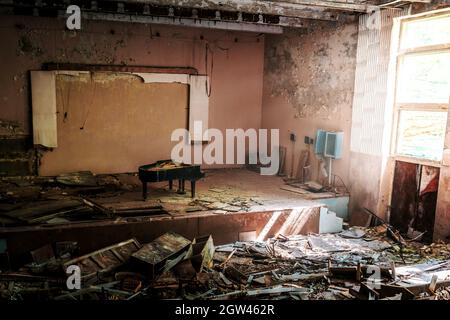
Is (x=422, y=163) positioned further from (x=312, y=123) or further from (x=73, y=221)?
(x=73, y=221)

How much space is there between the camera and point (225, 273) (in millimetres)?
6477

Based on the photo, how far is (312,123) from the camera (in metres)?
10.3

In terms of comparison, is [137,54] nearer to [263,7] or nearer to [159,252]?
[263,7]

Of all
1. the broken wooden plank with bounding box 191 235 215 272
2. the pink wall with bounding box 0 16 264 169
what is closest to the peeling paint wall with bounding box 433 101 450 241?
the broken wooden plank with bounding box 191 235 215 272

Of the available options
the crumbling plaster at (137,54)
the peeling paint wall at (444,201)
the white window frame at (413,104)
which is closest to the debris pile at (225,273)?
the peeling paint wall at (444,201)

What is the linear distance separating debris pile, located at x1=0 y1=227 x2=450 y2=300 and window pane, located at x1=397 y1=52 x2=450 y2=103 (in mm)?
2681

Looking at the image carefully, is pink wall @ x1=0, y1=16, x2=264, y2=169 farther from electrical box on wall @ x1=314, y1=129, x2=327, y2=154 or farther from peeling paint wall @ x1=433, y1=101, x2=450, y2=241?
peeling paint wall @ x1=433, y1=101, x2=450, y2=241

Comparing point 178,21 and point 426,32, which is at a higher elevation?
point 178,21

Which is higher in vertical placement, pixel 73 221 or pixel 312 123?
pixel 312 123

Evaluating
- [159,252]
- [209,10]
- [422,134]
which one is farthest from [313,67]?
[159,252]

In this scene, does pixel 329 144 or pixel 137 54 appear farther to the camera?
pixel 137 54

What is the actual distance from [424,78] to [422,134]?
1024 mm

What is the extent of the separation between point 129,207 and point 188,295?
2.70 meters
